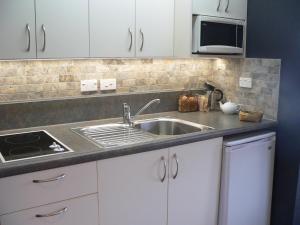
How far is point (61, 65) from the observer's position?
229cm

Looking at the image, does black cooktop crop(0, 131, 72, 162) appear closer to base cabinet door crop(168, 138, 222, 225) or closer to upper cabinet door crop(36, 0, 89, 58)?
upper cabinet door crop(36, 0, 89, 58)

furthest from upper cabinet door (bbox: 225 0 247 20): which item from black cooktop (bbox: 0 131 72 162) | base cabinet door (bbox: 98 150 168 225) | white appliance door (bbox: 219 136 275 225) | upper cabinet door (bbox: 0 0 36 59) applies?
black cooktop (bbox: 0 131 72 162)

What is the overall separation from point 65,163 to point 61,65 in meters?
0.86

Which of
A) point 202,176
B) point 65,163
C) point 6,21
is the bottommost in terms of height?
point 202,176

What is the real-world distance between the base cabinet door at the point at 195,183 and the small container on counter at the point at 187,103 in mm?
579

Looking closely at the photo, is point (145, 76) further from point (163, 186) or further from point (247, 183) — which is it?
point (247, 183)

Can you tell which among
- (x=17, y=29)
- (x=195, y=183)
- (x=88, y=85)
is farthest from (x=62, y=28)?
(x=195, y=183)

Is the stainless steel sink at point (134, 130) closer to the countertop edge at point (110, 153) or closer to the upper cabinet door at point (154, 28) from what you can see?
the countertop edge at point (110, 153)

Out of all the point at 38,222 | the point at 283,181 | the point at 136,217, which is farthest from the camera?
the point at 283,181

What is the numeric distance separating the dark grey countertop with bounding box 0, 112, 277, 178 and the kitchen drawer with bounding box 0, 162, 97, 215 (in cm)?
4

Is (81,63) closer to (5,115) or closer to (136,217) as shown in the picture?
(5,115)

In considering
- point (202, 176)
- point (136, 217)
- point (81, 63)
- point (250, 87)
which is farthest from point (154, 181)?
point (250, 87)

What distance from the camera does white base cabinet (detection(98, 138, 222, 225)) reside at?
185 centimetres

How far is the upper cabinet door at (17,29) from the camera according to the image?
1.77 m
